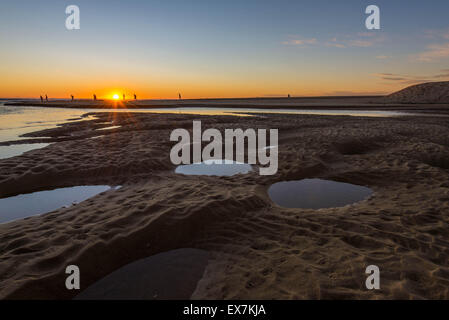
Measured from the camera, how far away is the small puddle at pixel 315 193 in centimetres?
628

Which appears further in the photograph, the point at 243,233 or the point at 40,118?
the point at 40,118

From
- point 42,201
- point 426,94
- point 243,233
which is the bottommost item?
point 243,233

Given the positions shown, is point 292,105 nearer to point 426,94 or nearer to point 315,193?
point 426,94

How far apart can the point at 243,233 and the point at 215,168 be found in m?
5.08

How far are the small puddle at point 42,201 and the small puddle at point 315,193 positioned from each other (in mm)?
5517

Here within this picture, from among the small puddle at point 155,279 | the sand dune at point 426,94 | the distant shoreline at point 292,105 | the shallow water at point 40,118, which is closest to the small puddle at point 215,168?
the small puddle at point 155,279

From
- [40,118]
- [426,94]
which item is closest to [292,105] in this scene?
[426,94]

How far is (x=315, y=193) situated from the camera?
7.02 m

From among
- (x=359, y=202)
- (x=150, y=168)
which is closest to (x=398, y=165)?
(x=359, y=202)

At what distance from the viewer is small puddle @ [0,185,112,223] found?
609cm

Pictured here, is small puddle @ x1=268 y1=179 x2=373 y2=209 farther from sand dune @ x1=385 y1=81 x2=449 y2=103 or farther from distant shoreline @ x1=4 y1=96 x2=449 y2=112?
sand dune @ x1=385 y1=81 x2=449 y2=103

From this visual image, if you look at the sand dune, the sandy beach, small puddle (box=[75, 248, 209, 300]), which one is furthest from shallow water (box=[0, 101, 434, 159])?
the sand dune

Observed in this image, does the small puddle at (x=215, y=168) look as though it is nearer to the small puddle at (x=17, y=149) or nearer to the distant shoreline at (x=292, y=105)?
the small puddle at (x=17, y=149)

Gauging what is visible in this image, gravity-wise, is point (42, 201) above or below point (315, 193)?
below
